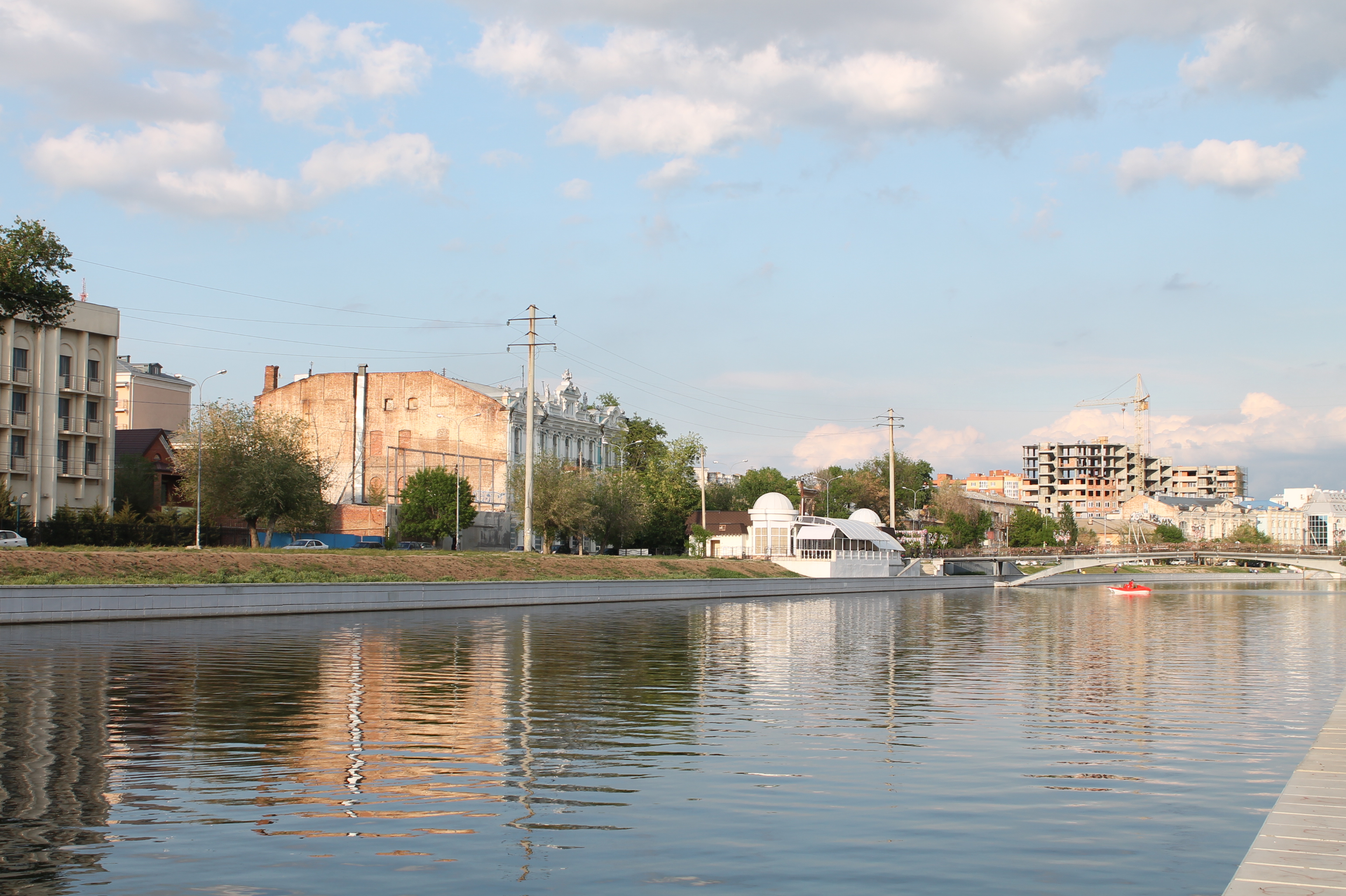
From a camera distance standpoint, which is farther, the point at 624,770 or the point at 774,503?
the point at 774,503

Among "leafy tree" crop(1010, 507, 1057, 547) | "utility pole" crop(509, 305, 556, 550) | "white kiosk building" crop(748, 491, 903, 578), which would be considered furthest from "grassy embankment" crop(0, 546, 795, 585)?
"leafy tree" crop(1010, 507, 1057, 547)

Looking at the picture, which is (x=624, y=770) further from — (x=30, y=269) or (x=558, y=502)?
(x=558, y=502)

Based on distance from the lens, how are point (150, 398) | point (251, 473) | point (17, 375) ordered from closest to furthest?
1. point (17, 375)
2. point (251, 473)
3. point (150, 398)

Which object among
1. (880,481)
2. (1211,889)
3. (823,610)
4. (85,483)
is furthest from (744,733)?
(880,481)

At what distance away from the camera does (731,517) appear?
107312 millimetres

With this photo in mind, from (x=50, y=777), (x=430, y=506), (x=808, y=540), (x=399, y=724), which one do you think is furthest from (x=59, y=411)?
(x=50, y=777)

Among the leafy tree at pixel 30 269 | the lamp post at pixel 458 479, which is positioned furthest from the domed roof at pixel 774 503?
the leafy tree at pixel 30 269

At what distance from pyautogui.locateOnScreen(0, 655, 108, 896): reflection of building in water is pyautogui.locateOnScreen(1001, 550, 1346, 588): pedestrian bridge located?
115244 mm

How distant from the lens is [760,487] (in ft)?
440

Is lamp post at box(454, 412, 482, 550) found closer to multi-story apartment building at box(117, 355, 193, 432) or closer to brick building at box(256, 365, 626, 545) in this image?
brick building at box(256, 365, 626, 545)

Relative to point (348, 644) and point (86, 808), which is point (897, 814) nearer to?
point (86, 808)

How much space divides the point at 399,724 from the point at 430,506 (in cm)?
6536

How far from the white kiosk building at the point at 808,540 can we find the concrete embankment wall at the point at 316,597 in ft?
82.9

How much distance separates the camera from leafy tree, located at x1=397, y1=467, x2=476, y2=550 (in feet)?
259
